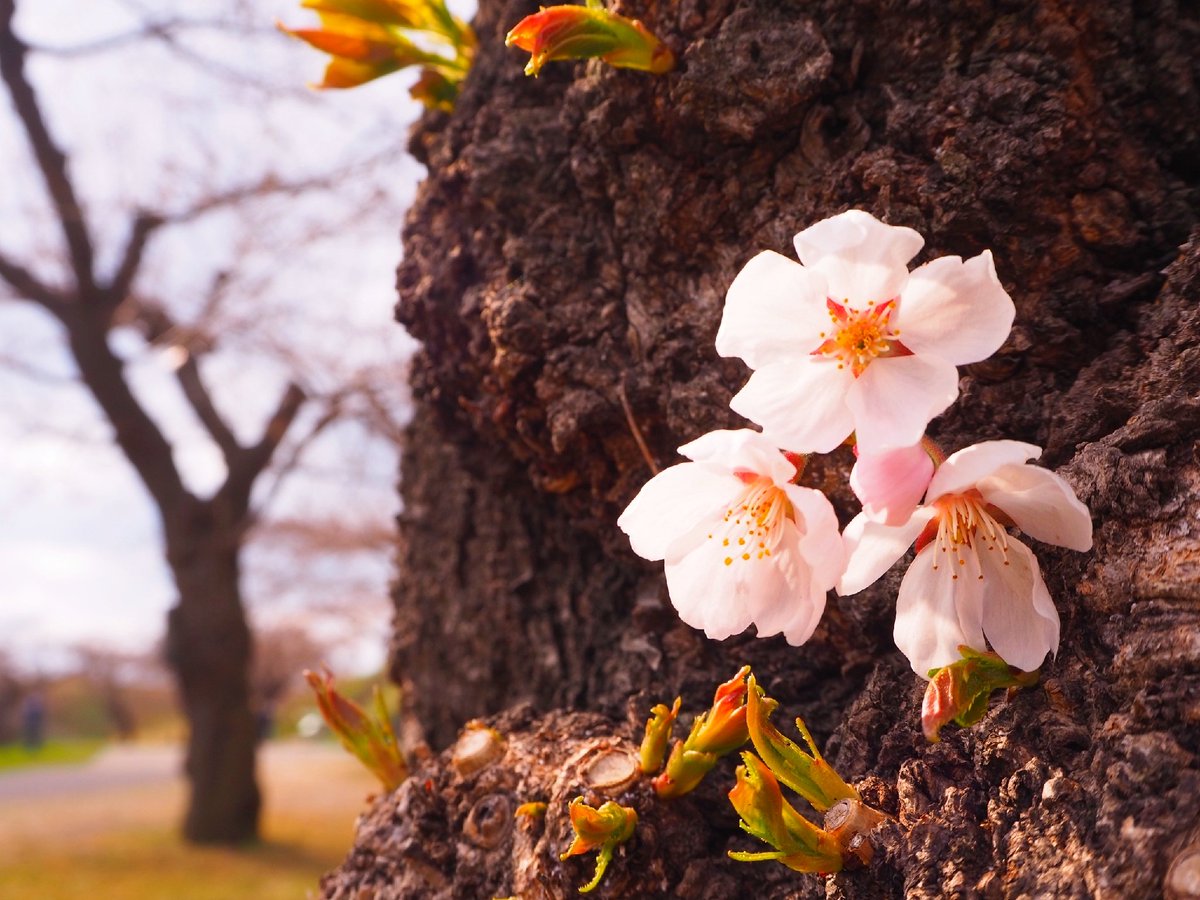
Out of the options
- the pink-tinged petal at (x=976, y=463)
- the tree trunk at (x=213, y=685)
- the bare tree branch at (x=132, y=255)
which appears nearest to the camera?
the pink-tinged petal at (x=976, y=463)

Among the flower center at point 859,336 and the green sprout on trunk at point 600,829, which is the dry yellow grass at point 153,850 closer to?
the green sprout on trunk at point 600,829

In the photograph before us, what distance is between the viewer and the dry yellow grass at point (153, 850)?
177 inches

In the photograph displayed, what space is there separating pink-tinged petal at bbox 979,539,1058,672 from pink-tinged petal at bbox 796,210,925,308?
250 millimetres

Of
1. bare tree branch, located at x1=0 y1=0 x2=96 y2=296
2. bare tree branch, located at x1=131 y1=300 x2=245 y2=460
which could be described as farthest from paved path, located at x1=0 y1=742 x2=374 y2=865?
bare tree branch, located at x1=0 y1=0 x2=96 y2=296

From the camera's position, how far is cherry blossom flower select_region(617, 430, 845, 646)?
2.46 feet

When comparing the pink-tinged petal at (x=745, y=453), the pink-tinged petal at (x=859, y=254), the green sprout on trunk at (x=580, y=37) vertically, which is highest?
the green sprout on trunk at (x=580, y=37)

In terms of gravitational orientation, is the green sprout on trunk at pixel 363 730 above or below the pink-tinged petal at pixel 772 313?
below

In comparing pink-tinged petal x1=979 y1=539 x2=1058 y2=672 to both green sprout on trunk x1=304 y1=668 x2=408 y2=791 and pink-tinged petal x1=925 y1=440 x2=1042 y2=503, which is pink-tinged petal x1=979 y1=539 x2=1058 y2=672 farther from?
green sprout on trunk x1=304 y1=668 x2=408 y2=791

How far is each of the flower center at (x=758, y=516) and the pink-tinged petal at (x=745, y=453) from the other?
0.04 metres

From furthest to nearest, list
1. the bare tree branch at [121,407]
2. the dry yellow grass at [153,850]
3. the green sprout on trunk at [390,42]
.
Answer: the bare tree branch at [121,407], the dry yellow grass at [153,850], the green sprout on trunk at [390,42]

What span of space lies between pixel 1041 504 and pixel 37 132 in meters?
6.33

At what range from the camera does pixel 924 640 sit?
771mm

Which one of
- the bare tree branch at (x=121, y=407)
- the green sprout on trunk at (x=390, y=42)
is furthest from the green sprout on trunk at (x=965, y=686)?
the bare tree branch at (x=121, y=407)

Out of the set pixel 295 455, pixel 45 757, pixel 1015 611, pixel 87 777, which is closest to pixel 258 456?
pixel 295 455
